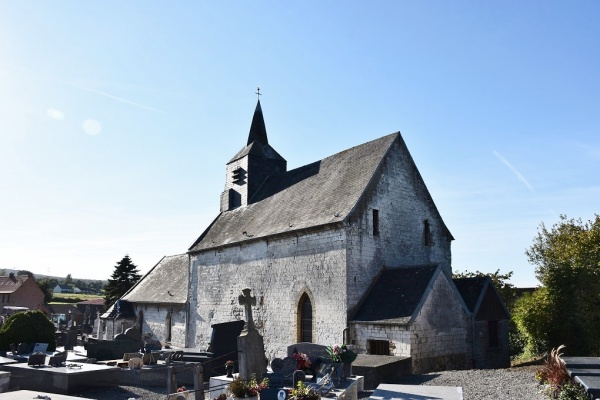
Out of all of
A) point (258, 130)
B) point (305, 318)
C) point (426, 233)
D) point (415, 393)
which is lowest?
point (415, 393)

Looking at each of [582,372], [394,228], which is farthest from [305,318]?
[582,372]

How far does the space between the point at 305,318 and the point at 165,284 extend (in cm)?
1422

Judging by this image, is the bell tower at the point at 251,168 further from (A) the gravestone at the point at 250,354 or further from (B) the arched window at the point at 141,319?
(A) the gravestone at the point at 250,354

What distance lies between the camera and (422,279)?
1720 cm

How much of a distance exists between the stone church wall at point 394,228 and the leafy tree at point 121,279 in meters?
31.8

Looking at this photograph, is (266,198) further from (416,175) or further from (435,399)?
(435,399)

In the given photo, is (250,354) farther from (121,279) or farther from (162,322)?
(121,279)

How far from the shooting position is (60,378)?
13.8 m

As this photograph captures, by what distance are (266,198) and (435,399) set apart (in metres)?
18.6

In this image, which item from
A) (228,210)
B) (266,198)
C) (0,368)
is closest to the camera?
(0,368)

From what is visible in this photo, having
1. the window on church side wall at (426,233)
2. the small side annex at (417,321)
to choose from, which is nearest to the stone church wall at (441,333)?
the small side annex at (417,321)

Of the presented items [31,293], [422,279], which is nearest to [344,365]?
[422,279]

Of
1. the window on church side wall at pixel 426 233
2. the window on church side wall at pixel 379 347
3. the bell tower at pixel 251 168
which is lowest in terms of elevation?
the window on church side wall at pixel 379 347

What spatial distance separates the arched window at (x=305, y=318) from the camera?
64.2 feet
